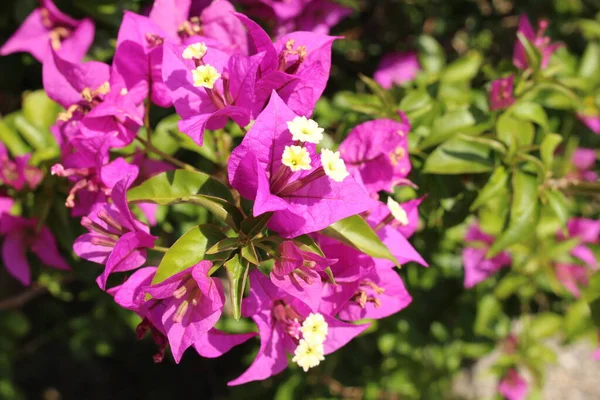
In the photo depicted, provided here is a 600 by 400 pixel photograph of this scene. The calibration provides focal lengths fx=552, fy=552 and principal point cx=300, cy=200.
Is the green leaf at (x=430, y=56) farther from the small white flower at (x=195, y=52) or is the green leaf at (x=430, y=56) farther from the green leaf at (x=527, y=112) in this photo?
the small white flower at (x=195, y=52)

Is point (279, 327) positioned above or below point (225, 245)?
below

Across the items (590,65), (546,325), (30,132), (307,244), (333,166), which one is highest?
(333,166)

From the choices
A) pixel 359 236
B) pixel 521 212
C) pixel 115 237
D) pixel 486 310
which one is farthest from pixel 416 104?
pixel 486 310

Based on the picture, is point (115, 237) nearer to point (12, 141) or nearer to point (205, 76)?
point (205, 76)

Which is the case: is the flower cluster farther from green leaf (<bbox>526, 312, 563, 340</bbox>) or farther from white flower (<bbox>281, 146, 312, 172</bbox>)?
green leaf (<bbox>526, 312, 563, 340</bbox>)

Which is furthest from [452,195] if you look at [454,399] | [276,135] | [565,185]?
[454,399]

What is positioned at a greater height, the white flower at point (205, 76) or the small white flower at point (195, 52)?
the small white flower at point (195, 52)

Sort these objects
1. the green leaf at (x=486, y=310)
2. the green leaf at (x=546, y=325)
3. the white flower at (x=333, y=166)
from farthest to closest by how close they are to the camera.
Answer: the green leaf at (x=546, y=325), the green leaf at (x=486, y=310), the white flower at (x=333, y=166)

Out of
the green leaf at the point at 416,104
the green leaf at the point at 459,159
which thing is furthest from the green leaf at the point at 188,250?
the green leaf at the point at 416,104
